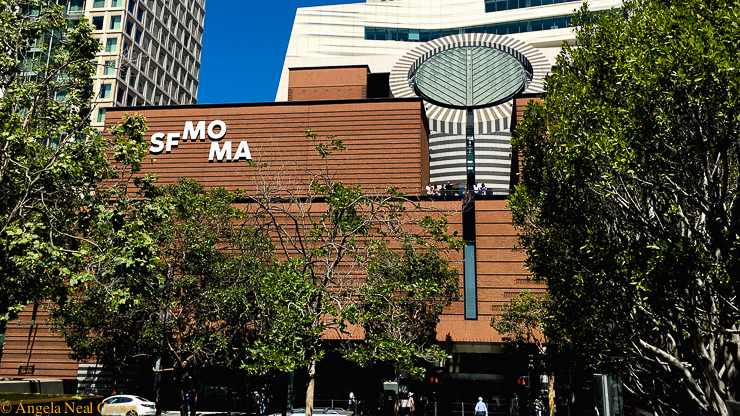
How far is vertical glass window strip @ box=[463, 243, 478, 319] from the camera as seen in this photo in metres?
31.7

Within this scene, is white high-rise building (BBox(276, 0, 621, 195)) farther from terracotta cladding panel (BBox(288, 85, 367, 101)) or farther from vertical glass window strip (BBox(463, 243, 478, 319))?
vertical glass window strip (BBox(463, 243, 478, 319))

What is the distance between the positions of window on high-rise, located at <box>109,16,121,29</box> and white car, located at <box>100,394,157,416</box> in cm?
4975

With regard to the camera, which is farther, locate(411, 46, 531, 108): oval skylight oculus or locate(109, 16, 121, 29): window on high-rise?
locate(109, 16, 121, 29): window on high-rise

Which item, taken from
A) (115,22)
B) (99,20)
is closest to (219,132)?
(115,22)

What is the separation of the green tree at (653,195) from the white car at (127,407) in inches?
830

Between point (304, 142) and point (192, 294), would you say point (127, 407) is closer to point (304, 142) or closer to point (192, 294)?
point (192, 294)

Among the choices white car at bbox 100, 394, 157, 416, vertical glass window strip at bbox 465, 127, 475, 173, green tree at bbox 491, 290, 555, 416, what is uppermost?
vertical glass window strip at bbox 465, 127, 475, 173

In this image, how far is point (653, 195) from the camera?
11492 millimetres

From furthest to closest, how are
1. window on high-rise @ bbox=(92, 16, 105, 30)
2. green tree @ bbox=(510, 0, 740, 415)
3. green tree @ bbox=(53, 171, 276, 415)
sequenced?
window on high-rise @ bbox=(92, 16, 105, 30)
green tree @ bbox=(53, 171, 276, 415)
green tree @ bbox=(510, 0, 740, 415)

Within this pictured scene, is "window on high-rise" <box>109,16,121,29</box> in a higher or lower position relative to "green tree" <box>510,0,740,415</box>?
higher

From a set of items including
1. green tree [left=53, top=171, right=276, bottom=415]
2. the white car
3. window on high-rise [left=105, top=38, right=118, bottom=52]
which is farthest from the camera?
window on high-rise [left=105, top=38, right=118, bottom=52]

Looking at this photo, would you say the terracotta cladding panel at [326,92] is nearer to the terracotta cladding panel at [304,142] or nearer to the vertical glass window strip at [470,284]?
the terracotta cladding panel at [304,142]

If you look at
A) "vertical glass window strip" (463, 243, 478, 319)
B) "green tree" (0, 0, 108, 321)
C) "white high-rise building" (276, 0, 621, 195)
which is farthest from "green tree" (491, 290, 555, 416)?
"white high-rise building" (276, 0, 621, 195)

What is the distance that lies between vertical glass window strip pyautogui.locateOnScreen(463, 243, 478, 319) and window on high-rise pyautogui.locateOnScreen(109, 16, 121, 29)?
169 feet
